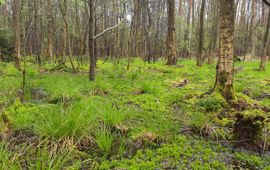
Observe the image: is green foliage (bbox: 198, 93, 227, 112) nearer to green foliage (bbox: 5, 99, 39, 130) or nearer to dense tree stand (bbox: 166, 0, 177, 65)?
Answer: green foliage (bbox: 5, 99, 39, 130)

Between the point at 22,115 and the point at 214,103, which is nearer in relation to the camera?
the point at 22,115

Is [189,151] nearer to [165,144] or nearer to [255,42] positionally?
[165,144]

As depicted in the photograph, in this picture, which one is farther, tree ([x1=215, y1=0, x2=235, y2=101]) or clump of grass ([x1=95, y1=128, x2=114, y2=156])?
tree ([x1=215, y1=0, x2=235, y2=101])

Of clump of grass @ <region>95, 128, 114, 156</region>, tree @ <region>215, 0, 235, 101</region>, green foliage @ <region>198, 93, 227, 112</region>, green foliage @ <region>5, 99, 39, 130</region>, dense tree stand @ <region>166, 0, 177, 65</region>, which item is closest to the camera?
clump of grass @ <region>95, 128, 114, 156</region>

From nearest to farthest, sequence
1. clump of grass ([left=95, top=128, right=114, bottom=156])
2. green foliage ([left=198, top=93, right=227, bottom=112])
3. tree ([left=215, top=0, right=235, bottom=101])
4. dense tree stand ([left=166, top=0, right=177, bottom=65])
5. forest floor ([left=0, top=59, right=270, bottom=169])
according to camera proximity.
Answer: forest floor ([left=0, top=59, right=270, bottom=169]), clump of grass ([left=95, top=128, right=114, bottom=156]), green foliage ([left=198, top=93, right=227, bottom=112]), tree ([left=215, top=0, right=235, bottom=101]), dense tree stand ([left=166, top=0, right=177, bottom=65])

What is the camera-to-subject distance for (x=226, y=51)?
184 inches

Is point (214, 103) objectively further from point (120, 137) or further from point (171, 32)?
point (171, 32)

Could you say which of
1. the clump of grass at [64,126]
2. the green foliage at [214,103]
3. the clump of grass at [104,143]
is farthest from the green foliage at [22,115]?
the green foliage at [214,103]

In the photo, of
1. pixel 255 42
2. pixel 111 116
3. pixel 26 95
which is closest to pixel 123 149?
pixel 111 116

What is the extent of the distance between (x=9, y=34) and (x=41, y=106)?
508 inches

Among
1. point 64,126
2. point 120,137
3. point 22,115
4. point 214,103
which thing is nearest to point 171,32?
point 214,103

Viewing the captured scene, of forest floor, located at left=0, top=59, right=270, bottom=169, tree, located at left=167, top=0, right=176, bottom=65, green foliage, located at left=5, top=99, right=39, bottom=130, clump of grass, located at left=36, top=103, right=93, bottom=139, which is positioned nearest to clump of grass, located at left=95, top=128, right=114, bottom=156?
forest floor, located at left=0, top=59, right=270, bottom=169

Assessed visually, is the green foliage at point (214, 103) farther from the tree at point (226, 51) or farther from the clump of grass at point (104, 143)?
the clump of grass at point (104, 143)

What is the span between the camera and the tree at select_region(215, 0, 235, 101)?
4.64 meters
